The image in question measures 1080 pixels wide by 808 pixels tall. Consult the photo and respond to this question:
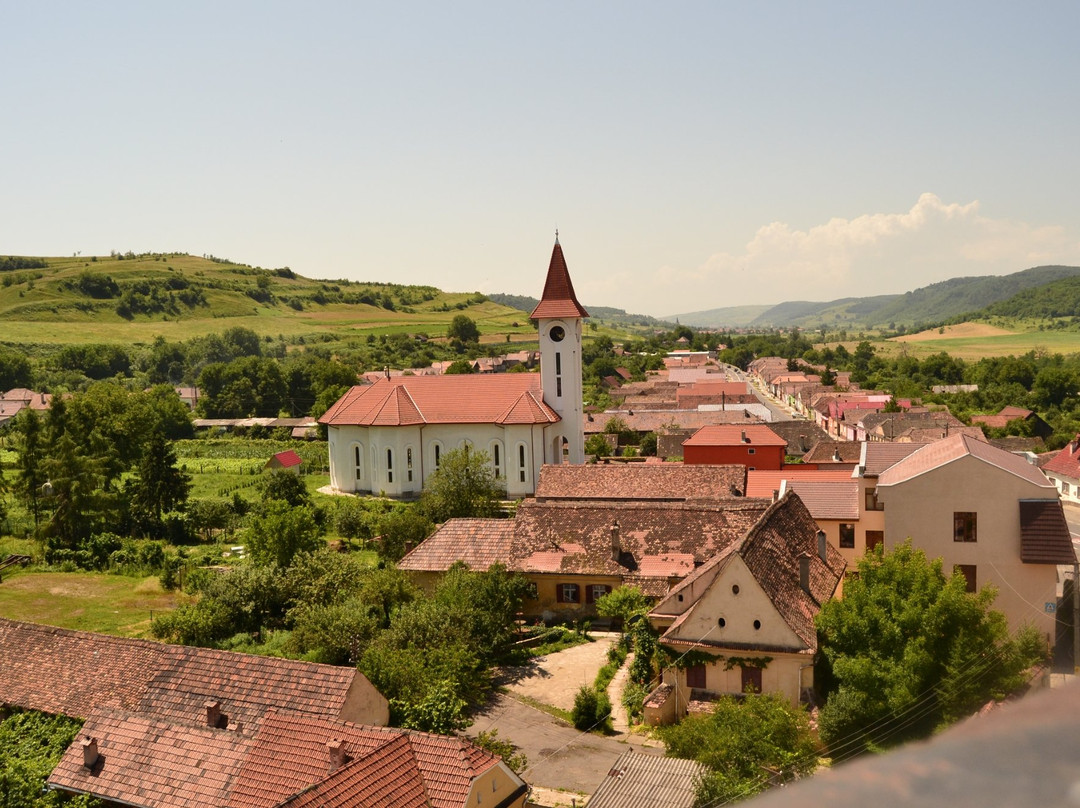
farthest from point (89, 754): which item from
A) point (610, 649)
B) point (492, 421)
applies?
A: point (492, 421)

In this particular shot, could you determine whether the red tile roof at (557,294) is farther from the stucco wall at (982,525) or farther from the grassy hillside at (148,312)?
the grassy hillside at (148,312)

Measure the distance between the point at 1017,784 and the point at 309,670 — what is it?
68.1 ft

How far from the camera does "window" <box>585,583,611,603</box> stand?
31688mm

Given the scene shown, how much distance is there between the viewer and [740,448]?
51438mm

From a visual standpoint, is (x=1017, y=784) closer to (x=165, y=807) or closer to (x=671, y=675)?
(x=165, y=807)

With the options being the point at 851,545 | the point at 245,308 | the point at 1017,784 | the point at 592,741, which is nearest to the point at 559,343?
the point at 851,545

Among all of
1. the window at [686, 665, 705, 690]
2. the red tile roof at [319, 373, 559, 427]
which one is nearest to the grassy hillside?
the red tile roof at [319, 373, 559, 427]

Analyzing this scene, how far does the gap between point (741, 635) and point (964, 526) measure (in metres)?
8.86

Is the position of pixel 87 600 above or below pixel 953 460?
below

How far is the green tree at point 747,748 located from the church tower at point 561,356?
117 feet

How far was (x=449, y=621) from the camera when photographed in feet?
89.1

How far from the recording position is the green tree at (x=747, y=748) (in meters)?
16.5

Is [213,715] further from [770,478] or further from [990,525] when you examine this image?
[770,478]

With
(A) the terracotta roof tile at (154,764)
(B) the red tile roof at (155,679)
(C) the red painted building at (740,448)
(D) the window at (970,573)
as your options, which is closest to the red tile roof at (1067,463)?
(C) the red painted building at (740,448)
